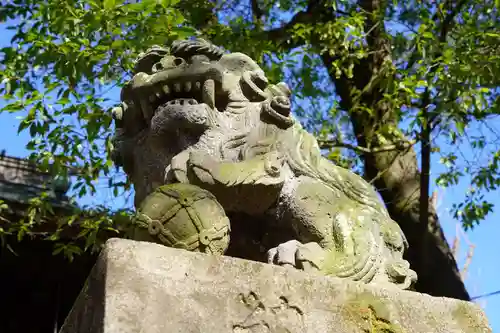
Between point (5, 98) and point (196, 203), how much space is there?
3.07 metres

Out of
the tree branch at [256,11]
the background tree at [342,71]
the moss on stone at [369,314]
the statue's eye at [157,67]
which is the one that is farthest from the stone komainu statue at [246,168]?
the tree branch at [256,11]

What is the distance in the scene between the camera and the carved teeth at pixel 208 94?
2166mm

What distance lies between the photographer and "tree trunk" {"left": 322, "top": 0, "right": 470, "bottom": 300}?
15.3ft

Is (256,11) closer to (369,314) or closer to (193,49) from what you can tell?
(193,49)

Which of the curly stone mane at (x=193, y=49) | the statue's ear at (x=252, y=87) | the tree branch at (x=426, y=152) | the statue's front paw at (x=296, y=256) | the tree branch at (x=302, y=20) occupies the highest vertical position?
the tree branch at (x=302, y=20)

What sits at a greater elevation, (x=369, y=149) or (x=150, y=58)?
(x=369, y=149)

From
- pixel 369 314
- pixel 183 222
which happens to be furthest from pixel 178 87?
pixel 369 314

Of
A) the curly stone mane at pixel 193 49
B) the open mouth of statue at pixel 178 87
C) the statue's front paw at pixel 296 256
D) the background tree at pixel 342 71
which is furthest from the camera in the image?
the background tree at pixel 342 71

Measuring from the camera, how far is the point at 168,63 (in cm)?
222

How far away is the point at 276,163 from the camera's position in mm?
2084

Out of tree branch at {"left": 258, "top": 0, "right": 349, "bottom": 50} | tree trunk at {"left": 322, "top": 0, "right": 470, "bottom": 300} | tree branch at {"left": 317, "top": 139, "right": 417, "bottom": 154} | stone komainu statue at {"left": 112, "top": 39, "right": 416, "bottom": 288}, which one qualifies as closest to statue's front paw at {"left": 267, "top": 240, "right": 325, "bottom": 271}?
stone komainu statue at {"left": 112, "top": 39, "right": 416, "bottom": 288}

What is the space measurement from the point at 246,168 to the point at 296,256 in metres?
0.29

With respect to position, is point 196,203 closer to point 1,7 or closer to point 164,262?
point 164,262

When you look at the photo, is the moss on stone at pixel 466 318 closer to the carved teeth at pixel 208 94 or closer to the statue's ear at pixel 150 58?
the carved teeth at pixel 208 94
